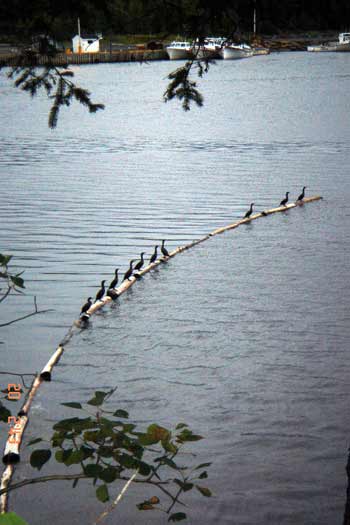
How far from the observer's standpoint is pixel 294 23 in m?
7.67

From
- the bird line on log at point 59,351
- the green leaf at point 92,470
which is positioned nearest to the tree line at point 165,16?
the green leaf at point 92,470

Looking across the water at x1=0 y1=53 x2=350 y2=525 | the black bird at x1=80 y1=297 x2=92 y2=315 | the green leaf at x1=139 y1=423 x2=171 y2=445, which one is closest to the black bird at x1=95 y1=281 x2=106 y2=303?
the water at x1=0 y1=53 x2=350 y2=525

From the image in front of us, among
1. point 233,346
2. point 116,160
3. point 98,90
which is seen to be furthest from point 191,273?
point 98,90

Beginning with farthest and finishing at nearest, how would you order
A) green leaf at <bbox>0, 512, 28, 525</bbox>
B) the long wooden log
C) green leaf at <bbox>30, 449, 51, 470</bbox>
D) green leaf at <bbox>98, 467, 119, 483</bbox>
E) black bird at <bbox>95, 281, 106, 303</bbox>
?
black bird at <bbox>95, 281, 106, 303</bbox>, the long wooden log, green leaf at <bbox>30, 449, 51, 470</bbox>, green leaf at <bbox>98, 467, 119, 483</bbox>, green leaf at <bbox>0, 512, 28, 525</bbox>

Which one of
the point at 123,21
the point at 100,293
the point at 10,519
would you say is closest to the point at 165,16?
the point at 123,21

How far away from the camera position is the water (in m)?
10.6

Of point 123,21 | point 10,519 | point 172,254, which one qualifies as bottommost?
point 172,254

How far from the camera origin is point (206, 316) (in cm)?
1647

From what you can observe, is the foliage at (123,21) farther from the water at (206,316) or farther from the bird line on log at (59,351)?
the water at (206,316)

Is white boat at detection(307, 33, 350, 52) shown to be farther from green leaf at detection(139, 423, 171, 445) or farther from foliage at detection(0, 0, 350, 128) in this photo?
green leaf at detection(139, 423, 171, 445)

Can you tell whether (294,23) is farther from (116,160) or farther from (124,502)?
(116,160)

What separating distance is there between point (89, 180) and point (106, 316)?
58.1 feet

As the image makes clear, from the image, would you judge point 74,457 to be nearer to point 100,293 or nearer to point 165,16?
point 165,16

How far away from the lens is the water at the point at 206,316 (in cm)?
1064
